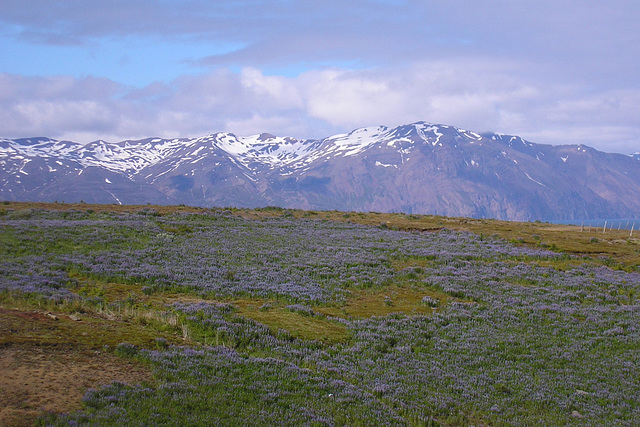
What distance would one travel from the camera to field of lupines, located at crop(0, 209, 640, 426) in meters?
13.2

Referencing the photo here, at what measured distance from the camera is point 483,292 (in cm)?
2889

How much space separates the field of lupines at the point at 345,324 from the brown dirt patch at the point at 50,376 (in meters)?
0.51

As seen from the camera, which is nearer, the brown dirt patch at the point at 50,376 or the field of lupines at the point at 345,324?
the brown dirt patch at the point at 50,376

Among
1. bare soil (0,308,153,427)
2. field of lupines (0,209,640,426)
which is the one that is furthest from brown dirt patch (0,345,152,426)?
field of lupines (0,209,640,426)

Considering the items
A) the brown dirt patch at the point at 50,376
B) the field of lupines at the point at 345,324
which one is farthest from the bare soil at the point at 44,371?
the field of lupines at the point at 345,324

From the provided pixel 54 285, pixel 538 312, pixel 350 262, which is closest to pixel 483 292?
pixel 538 312

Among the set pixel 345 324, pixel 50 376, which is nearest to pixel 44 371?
pixel 50 376

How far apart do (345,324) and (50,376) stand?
11865mm

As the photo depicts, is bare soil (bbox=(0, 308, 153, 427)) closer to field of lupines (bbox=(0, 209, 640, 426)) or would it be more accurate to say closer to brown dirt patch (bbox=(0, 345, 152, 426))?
brown dirt patch (bbox=(0, 345, 152, 426))

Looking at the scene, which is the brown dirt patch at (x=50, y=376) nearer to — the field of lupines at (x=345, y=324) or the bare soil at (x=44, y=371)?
the bare soil at (x=44, y=371)

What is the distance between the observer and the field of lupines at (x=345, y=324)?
13.2 metres

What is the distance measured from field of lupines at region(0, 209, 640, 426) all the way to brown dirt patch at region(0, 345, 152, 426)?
0.51 meters

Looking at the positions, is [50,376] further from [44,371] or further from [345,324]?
[345,324]

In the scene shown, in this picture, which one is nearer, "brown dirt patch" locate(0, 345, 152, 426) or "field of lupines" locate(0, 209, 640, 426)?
"brown dirt patch" locate(0, 345, 152, 426)
